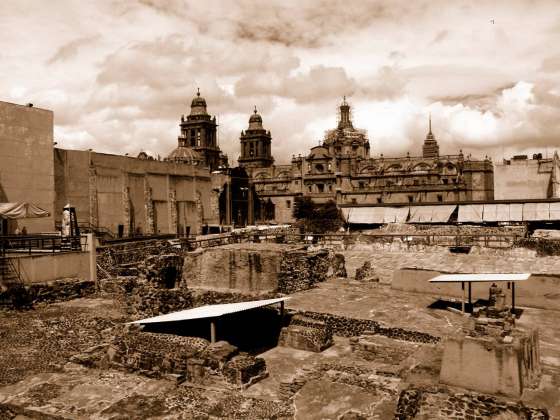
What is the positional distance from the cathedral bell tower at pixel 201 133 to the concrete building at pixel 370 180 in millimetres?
10496

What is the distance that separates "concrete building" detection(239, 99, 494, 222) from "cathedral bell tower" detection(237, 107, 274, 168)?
898cm

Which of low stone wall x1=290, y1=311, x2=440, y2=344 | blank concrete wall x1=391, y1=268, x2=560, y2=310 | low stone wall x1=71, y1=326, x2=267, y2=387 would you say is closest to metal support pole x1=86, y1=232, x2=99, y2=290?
low stone wall x1=71, y1=326, x2=267, y2=387

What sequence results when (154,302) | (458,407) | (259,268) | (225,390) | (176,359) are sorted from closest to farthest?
(458,407)
(225,390)
(176,359)
(154,302)
(259,268)

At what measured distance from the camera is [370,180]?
67688 millimetres

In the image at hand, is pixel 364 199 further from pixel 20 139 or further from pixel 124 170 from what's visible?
pixel 20 139

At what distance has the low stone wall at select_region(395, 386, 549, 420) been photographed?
251 inches

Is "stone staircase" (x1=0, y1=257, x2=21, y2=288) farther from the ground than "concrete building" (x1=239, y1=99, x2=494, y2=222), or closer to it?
closer to it

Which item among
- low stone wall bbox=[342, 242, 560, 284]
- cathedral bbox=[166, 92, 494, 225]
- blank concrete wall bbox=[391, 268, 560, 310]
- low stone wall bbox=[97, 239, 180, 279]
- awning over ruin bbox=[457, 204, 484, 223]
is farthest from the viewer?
cathedral bbox=[166, 92, 494, 225]

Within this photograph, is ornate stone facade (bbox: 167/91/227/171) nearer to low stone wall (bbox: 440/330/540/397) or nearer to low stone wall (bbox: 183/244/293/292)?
low stone wall (bbox: 183/244/293/292)

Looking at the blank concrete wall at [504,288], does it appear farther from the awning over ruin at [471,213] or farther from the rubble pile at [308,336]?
the awning over ruin at [471,213]

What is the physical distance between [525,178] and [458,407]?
46.0 meters

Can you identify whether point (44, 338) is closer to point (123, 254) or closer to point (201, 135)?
point (123, 254)

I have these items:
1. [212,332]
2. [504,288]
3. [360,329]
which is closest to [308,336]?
[360,329]

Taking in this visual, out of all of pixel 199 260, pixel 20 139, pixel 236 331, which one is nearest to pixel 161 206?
pixel 20 139
